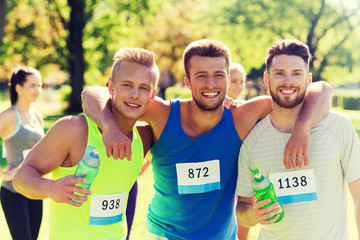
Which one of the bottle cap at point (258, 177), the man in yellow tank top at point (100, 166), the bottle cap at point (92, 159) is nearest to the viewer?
the bottle cap at point (92, 159)

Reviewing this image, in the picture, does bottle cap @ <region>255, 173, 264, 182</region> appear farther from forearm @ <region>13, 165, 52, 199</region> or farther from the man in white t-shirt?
forearm @ <region>13, 165, 52, 199</region>

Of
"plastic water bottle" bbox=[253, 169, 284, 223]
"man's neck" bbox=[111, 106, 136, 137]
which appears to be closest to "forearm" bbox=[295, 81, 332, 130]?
"plastic water bottle" bbox=[253, 169, 284, 223]

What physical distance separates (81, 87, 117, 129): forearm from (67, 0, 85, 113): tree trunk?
2153 centimetres

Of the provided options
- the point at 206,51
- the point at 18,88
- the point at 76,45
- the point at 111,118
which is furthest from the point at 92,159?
the point at 76,45

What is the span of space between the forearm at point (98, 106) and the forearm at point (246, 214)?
3.55 feet

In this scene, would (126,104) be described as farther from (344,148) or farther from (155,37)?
(155,37)

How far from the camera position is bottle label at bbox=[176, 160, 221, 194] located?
9.13 ft

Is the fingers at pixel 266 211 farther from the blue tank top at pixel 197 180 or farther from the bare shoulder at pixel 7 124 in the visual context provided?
the bare shoulder at pixel 7 124

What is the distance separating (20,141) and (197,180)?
242 cm

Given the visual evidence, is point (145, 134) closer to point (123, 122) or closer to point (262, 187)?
point (123, 122)

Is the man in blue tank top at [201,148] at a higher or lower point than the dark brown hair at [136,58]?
lower

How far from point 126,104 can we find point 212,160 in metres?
0.76

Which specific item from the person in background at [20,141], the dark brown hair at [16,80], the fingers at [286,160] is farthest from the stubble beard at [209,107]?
the dark brown hair at [16,80]

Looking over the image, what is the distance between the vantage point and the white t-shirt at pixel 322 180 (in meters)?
2.47
